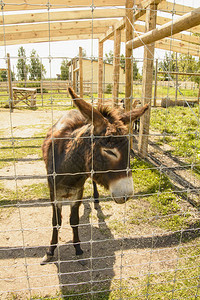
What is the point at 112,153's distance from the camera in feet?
7.61

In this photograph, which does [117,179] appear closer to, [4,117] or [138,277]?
[138,277]

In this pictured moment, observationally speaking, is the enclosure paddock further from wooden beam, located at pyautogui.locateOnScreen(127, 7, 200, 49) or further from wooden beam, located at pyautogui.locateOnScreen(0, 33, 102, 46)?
wooden beam, located at pyautogui.locateOnScreen(0, 33, 102, 46)

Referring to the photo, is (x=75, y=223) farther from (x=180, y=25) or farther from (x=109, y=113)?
(x=180, y=25)

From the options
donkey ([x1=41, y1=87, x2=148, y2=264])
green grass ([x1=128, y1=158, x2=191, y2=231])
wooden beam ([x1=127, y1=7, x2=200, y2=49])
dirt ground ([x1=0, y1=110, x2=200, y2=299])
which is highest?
wooden beam ([x1=127, y1=7, x2=200, y2=49])

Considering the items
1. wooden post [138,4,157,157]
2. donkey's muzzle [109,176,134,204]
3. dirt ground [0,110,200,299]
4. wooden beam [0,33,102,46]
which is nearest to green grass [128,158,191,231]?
dirt ground [0,110,200,299]

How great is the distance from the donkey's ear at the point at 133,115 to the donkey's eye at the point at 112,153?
0.40 metres

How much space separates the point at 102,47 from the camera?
1184 cm

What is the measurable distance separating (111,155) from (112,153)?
2 cm

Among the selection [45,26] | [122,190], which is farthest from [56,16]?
[122,190]

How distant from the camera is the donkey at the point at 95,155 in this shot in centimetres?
226

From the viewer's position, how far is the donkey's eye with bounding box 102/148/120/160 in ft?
7.55

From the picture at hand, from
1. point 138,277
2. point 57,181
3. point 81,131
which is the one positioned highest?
point 81,131

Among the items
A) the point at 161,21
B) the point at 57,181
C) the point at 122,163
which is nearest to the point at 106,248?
the point at 57,181

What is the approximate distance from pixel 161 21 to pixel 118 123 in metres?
6.64
